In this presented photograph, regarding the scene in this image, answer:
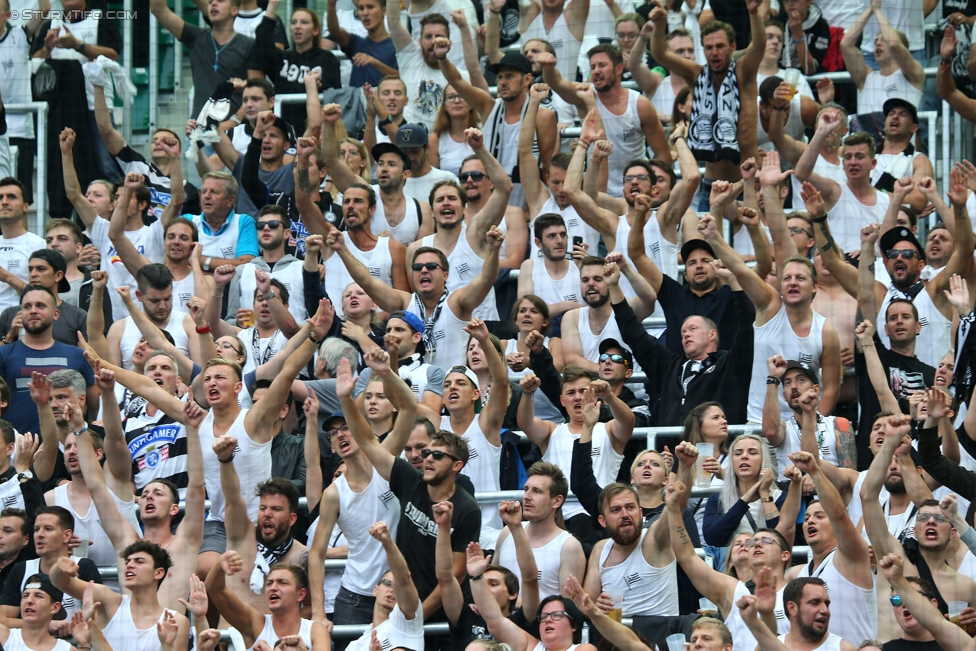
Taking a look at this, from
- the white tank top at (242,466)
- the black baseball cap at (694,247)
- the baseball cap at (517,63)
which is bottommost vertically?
the white tank top at (242,466)

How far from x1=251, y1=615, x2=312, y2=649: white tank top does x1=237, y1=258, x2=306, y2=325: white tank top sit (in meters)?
2.71

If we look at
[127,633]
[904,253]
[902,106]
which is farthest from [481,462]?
[902,106]

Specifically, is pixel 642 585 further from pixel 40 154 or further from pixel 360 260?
pixel 40 154

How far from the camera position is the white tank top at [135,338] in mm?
11750

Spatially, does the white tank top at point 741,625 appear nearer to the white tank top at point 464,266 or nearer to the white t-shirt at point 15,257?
the white tank top at point 464,266

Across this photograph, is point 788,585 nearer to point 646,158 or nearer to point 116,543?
point 116,543

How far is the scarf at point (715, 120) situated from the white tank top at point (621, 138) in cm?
46

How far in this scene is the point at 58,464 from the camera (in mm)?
10938

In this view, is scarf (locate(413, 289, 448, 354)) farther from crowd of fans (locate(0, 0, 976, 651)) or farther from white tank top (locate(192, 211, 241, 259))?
white tank top (locate(192, 211, 241, 259))

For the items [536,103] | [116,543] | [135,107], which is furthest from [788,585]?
[135,107]

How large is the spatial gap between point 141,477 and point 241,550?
1.05 metres

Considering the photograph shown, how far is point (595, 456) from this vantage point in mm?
10398

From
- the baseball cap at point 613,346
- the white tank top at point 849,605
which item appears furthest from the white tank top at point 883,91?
the white tank top at point 849,605

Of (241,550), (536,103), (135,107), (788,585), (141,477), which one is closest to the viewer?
(788,585)
